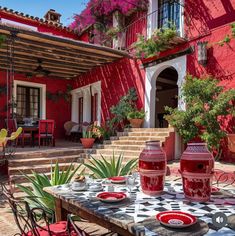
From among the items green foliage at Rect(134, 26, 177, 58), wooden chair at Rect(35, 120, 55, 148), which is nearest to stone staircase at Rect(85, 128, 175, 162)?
wooden chair at Rect(35, 120, 55, 148)

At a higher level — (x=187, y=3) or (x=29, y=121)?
(x=187, y=3)

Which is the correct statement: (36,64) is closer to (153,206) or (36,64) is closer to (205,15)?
(205,15)

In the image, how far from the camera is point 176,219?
1.72 metres

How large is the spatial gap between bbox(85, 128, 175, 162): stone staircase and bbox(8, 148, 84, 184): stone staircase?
521 millimetres

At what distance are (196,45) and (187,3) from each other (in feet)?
4.60

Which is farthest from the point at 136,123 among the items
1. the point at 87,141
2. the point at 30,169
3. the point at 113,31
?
the point at 30,169

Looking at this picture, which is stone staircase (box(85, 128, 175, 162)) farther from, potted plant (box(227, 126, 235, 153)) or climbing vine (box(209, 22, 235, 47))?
climbing vine (box(209, 22, 235, 47))

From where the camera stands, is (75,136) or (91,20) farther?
(75,136)

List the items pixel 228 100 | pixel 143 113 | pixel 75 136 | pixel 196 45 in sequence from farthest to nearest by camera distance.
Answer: pixel 75 136, pixel 143 113, pixel 196 45, pixel 228 100

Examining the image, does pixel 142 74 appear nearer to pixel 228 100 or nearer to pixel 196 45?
pixel 196 45

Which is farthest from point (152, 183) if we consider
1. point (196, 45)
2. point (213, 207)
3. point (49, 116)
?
point (49, 116)

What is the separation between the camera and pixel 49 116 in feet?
44.0

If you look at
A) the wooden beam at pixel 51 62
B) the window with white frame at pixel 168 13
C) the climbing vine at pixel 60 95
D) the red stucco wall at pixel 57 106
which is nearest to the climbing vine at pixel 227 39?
the window with white frame at pixel 168 13

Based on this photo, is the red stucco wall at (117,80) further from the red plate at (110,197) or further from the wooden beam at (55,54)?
the red plate at (110,197)
